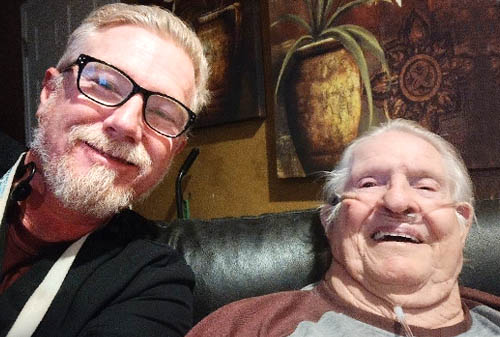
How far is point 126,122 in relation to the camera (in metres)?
0.92

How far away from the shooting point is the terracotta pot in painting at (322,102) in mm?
1644

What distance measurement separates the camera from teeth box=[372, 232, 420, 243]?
927 mm

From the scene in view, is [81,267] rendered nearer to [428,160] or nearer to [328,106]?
[428,160]

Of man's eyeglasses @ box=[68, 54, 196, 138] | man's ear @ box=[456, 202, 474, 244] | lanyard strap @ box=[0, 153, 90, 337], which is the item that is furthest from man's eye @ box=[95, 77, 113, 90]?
man's ear @ box=[456, 202, 474, 244]

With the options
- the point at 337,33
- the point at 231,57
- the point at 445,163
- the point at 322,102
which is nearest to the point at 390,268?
the point at 445,163

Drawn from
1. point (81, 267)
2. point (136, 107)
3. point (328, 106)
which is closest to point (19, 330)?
point (81, 267)

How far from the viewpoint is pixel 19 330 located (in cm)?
81

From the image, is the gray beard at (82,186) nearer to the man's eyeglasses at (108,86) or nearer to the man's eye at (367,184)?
the man's eyeglasses at (108,86)

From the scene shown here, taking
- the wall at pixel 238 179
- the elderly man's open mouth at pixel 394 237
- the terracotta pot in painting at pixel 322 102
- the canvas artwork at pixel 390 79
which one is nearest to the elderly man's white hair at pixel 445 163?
the elderly man's open mouth at pixel 394 237

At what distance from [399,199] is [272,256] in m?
0.41

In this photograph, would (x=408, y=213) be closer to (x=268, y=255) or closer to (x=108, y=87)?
(x=268, y=255)

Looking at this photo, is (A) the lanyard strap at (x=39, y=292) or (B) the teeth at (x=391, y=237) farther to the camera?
(B) the teeth at (x=391, y=237)

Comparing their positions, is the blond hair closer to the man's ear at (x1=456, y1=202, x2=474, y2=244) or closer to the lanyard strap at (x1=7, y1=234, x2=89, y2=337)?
the lanyard strap at (x1=7, y1=234, x2=89, y2=337)

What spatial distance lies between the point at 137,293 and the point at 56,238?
0.24 m
